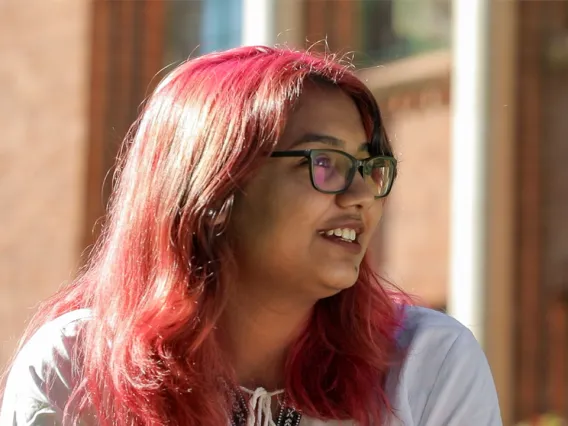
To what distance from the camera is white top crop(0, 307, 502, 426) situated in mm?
2172

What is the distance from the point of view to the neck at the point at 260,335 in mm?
2203

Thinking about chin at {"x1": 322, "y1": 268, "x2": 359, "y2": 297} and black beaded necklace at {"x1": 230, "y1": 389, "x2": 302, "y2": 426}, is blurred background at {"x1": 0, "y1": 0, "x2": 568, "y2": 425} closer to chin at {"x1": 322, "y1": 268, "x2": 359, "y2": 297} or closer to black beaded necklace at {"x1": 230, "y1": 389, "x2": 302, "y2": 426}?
black beaded necklace at {"x1": 230, "y1": 389, "x2": 302, "y2": 426}

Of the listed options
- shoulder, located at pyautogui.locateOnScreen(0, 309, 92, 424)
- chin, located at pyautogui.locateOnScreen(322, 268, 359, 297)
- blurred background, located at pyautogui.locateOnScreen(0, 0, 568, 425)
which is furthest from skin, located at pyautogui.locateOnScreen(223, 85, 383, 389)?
blurred background, located at pyautogui.locateOnScreen(0, 0, 568, 425)

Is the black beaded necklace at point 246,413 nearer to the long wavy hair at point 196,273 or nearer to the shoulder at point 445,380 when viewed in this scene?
the long wavy hair at point 196,273

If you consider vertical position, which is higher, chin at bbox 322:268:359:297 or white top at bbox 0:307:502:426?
chin at bbox 322:268:359:297

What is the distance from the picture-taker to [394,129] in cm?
795

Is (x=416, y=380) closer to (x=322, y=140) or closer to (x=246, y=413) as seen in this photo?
(x=246, y=413)

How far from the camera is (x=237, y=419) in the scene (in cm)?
221

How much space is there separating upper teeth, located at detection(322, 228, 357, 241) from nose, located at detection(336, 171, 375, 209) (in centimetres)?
5

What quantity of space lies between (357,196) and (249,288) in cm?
30

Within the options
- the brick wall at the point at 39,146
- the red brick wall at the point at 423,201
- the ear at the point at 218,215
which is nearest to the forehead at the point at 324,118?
the ear at the point at 218,215

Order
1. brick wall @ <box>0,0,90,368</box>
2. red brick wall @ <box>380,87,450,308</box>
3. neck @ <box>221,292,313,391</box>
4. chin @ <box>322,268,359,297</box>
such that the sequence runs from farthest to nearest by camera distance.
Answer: brick wall @ <box>0,0,90,368</box> → red brick wall @ <box>380,87,450,308</box> → neck @ <box>221,292,313,391</box> → chin @ <box>322,268,359,297</box>

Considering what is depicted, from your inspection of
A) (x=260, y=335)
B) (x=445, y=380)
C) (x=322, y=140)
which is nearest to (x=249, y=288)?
(x=260, y=335)

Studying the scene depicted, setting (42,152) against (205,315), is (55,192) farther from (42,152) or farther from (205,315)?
(205,315)
